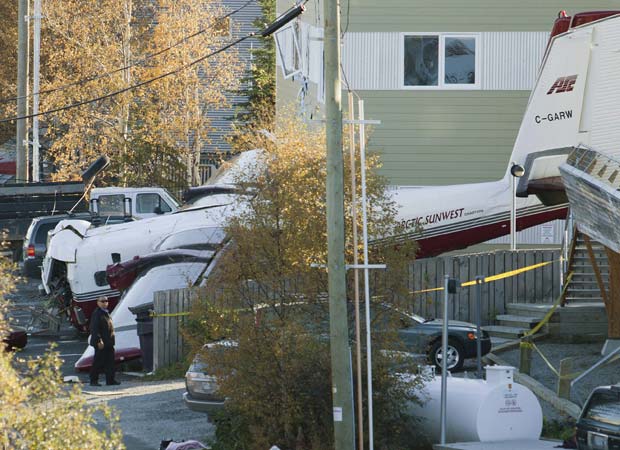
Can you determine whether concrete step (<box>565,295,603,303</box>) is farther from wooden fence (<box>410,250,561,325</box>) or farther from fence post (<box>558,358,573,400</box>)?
fence post (<box>558,358,573,400</box>)

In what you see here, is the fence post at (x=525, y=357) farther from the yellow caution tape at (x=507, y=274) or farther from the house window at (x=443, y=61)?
the house window at (x=443, y=61)

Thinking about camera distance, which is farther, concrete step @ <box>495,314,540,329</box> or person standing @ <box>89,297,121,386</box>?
concrete step @ <box>495,314,540,329</box>

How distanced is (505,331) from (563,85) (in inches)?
193

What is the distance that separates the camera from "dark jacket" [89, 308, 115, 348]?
830 inches

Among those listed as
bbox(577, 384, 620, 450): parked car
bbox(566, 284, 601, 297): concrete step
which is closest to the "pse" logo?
bbox(566, 284, 601, 297): concrete step

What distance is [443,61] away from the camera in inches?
1098

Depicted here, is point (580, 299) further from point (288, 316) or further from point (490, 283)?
point (288, 316)

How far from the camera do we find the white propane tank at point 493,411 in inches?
544

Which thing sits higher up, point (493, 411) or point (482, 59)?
point (482, 59)

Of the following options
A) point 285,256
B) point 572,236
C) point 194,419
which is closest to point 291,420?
point 285,256

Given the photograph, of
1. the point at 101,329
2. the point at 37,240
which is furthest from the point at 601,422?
the point at 37,240

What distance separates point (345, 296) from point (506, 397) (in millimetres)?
2212

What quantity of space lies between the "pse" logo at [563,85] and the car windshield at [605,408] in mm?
7780

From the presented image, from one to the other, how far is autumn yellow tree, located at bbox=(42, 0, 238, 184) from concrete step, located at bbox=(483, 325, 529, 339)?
2077 centimetres
